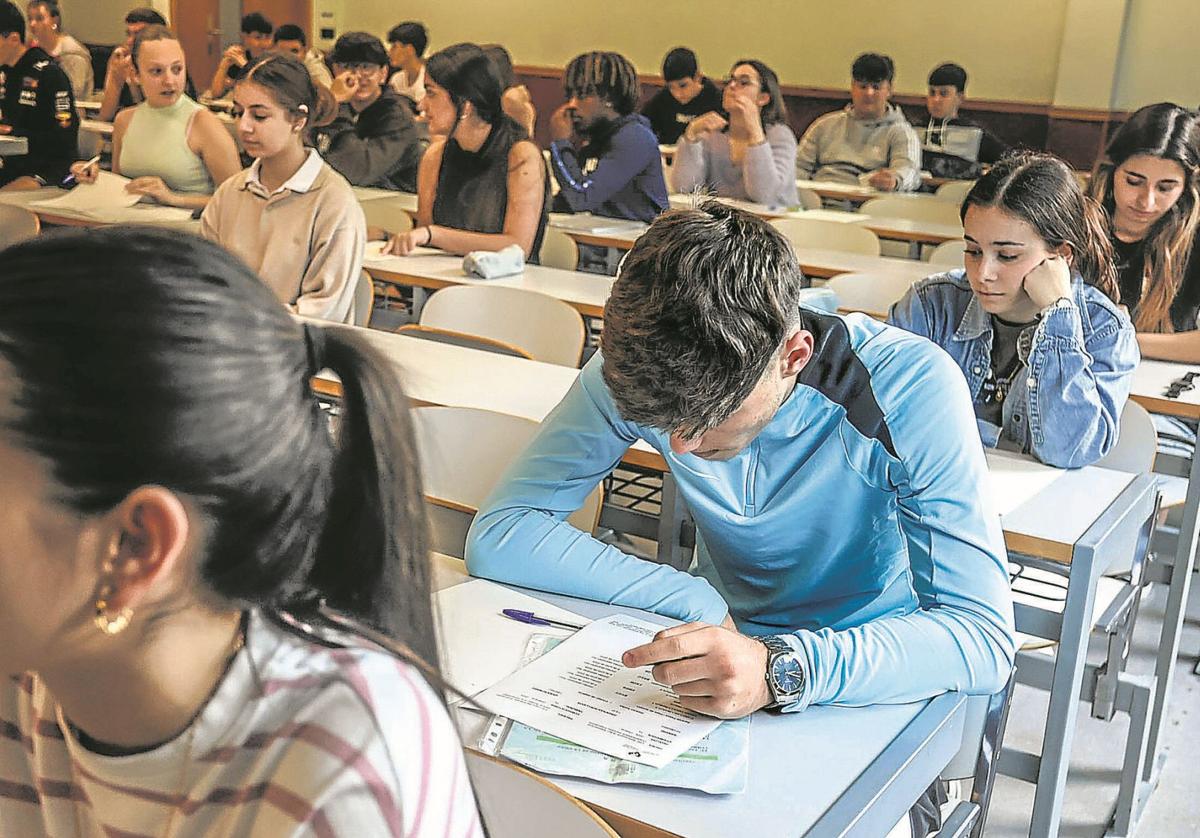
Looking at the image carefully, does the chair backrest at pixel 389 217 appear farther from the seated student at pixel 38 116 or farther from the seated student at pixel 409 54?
the seated student at pixel 409 54

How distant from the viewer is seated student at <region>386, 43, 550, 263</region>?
4.25m

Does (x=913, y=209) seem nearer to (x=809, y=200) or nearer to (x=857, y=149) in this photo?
(x=809, y=200)

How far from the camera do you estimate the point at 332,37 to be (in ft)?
41.0

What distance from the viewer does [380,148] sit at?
19.7 ft

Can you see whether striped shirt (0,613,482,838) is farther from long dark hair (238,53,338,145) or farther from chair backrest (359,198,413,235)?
chair backrest (359,198,413,235)

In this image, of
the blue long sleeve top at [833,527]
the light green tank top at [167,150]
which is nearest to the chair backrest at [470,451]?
the blue long sleeve top at [833,527]

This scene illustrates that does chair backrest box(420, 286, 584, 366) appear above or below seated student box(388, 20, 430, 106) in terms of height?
below

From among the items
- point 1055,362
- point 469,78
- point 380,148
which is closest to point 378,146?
point 380,148

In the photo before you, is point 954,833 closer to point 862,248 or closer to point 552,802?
point 552,802

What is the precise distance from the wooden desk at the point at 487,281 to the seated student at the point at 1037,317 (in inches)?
51.9

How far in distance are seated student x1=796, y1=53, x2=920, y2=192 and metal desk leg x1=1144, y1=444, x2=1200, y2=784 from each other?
164 inches

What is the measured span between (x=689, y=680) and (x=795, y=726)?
132mm

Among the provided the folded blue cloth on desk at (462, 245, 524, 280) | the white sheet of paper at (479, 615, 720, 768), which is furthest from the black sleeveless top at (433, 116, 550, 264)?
the white sheet of paper at (479, 615, 720, 768)

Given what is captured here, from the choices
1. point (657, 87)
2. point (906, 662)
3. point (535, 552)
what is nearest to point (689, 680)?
point (906, 662)
